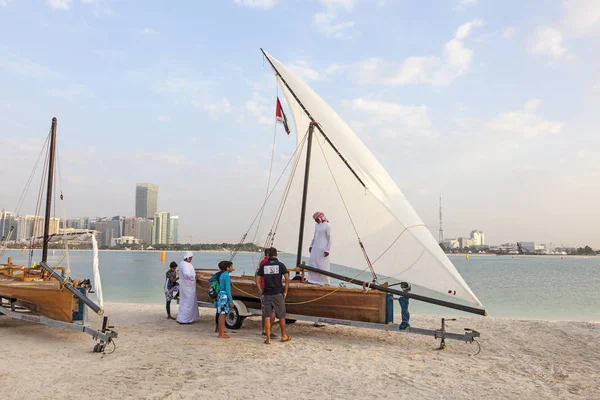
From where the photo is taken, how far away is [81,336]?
784cm

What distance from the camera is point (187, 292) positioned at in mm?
9211

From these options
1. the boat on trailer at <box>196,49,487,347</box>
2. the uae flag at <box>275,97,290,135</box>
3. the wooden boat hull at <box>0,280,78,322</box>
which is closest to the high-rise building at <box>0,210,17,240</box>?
the wooden boat hull at <box>0,280,78,322</box>

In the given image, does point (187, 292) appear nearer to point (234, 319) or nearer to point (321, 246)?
point (234, 319)

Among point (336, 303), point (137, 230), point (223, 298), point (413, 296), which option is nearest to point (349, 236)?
point (336, 303)

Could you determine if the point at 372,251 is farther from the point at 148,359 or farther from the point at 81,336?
the point at 81,336

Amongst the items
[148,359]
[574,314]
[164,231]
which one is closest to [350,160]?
[148,359]

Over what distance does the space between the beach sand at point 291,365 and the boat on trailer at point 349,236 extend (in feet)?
2.15

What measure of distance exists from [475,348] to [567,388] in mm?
2193

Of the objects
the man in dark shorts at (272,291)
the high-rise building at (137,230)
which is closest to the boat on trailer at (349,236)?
the man in dark shorts at (272,291)

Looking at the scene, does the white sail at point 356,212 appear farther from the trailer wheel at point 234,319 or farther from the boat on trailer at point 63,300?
the boat on trailer at point 63,300

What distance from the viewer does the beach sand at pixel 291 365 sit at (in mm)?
5016

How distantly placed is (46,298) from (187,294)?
2.76 m

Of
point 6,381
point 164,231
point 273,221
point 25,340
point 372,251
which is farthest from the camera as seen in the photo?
point 164,231

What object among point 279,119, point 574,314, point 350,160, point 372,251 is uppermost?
point 279,119
